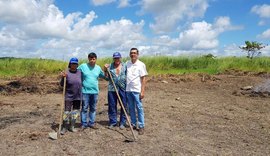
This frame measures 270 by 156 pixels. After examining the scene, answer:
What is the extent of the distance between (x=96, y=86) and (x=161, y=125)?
5.52 ft

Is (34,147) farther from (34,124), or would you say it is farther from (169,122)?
(169,122)

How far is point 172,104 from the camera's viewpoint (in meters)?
9.56

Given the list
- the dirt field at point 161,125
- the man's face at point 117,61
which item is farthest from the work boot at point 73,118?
the man's face at point 117,61

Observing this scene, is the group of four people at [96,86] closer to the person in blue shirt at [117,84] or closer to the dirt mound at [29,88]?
the person in blue shirt at [117,84]

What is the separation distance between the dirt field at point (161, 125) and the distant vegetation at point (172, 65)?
6640 mm

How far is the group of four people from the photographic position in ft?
21.0

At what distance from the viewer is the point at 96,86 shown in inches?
259

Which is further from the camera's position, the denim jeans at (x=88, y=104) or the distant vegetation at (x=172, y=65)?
the distant vegetation at (x=172, y=65)

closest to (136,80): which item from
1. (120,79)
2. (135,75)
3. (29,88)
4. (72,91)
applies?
(135,75)

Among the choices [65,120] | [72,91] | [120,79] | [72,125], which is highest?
[120,79]

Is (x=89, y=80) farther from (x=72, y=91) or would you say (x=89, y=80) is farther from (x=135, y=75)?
(x=135, y=75)

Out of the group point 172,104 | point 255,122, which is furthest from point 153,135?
point 172,104

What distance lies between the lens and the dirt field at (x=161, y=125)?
A: 572cm

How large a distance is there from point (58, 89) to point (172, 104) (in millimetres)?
4352
